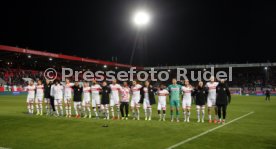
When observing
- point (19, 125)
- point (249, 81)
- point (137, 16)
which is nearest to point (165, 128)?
point (19, 125)

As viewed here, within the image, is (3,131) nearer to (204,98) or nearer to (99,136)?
(99,136)

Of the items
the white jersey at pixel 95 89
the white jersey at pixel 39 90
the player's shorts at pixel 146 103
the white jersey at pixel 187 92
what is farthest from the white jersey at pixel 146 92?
the white jersey at pixel 39 90

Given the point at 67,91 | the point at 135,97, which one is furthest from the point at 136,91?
the point at 67,91

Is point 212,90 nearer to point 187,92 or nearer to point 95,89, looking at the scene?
point 187,92

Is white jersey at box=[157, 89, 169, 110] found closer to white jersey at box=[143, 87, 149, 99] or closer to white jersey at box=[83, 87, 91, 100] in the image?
white jersey at box=[143, 87, 149, 99]

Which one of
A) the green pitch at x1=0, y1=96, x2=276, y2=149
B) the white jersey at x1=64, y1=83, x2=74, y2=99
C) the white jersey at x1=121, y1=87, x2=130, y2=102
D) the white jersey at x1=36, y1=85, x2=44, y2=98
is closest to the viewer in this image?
the green pitch at x1=0, y1=96, x2=276, y2=149

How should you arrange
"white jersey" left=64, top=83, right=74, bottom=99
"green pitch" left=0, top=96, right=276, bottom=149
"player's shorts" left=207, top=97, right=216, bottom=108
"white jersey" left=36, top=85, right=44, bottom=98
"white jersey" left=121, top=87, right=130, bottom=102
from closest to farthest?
"green pitch" left=0, top=96, right=276, bottom=149, "player's shorts" left=207, top=97, right=216, bottom=108, "white jersey" left=121, top=87, right=130, bottom=102, "white jersey" left=64, top=83, right=74, bottom=99, "white jersey" left=36, top=85, right=44, bottom=98

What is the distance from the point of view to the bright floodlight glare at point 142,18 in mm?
33491

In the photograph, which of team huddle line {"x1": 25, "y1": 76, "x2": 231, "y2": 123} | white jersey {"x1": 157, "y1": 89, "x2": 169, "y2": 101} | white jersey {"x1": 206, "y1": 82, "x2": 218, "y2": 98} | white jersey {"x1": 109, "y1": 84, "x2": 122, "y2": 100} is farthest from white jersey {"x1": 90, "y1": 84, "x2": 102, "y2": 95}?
white jersey {"x1": 206, "y1": 82, "x2": 218, "y2": 98}

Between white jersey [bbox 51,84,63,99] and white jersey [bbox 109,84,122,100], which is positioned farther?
white jersey [bbox 51,84,63,99]

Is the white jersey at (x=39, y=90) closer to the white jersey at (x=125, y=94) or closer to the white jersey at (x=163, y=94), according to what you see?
the white jersey at (x=125, y=94)

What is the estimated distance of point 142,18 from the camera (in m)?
33.5

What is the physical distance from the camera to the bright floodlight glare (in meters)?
33.5

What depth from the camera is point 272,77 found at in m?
77.0
